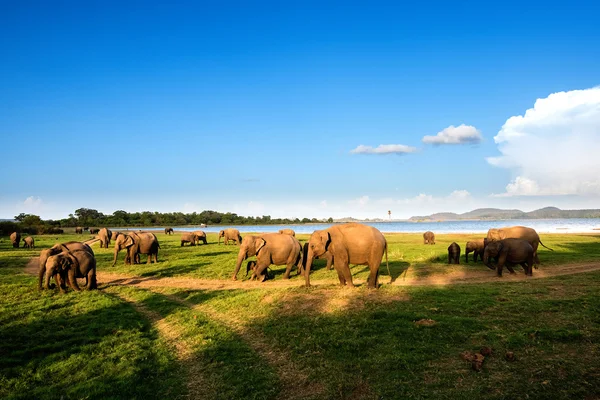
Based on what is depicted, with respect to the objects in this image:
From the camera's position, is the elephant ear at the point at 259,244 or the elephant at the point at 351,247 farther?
the elephant ear at the point at 259,244

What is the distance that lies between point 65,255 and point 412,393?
17.3 meters

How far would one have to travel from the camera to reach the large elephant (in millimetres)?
20016

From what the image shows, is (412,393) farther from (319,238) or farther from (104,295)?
(104,295)

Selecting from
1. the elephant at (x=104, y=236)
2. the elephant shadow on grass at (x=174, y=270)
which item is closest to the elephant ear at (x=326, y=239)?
the elephant shadow on grass at (x=174, y=270)

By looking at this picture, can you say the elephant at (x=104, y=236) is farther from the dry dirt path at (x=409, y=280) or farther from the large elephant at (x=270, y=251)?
the large elephant at (x=270, y=251)

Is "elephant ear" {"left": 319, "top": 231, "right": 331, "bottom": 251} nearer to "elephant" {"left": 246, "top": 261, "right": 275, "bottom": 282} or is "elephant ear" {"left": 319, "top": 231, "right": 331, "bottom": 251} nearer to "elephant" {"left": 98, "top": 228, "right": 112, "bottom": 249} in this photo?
"elephant" {"left": 246, "top": 261, "right": 275, "bottom": 282}

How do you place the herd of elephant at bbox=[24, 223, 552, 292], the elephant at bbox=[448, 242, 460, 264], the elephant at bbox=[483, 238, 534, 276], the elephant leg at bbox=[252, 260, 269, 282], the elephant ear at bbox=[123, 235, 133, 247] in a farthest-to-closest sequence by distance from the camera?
the elephant ear at bbox=[123, 235, 133, 247], the elephant at bbox=[448, 242, 460, 264], the elephant leg at bbox=[252, 260, 269, 282], the elephant at bbox=[483, 238, 534, 276], the herd of elephant at bbox=[24, 223, 552, 292]

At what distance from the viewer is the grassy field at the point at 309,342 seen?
7.36 m

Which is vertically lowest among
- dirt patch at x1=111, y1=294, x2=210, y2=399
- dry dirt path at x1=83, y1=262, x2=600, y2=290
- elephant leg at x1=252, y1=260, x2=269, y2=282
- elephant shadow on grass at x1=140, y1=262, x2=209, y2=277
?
dirt patch at x1=111, y1=294, x2=210, y2=399

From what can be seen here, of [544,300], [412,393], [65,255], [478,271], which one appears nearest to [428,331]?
[412,393]

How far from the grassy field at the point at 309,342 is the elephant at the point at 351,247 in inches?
40.3

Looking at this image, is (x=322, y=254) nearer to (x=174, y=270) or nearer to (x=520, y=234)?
(x=174, y=270)

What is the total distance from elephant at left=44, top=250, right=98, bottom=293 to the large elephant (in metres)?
7.55

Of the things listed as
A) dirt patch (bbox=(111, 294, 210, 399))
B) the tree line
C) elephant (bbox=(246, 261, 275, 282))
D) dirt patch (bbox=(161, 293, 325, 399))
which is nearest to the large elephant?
elephant (bbox=(246, 261, 275, 282))
